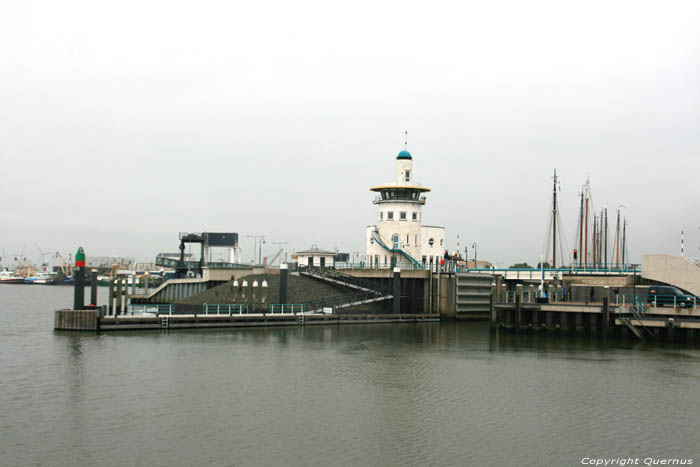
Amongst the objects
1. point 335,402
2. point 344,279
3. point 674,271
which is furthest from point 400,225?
point 335,402

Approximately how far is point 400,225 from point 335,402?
48.4 metres

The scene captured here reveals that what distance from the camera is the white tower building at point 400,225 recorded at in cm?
7838

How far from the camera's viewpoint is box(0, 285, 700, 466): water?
80.5ft

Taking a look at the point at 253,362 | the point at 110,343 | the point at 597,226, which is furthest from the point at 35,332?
the point at 597,226

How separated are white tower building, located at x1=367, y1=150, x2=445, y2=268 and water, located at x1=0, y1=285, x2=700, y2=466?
1164 inches

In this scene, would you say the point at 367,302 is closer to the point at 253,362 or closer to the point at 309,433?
the point at 253,362

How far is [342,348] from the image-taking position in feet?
154

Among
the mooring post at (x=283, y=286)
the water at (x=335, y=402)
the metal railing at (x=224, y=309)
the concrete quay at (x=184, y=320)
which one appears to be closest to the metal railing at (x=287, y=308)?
the mooring post at (x=283, y=286)

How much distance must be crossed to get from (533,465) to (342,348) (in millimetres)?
24350

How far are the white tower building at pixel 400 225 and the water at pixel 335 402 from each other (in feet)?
97.0

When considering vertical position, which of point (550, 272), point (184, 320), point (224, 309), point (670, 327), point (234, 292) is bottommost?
point (184, 320)

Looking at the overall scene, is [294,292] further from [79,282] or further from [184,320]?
[79,282]

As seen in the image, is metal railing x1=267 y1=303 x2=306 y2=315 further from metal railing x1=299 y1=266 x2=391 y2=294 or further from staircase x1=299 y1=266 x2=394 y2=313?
metal railing x1=299 y1=266 x2=391 y2=294

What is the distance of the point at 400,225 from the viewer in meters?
78.6
